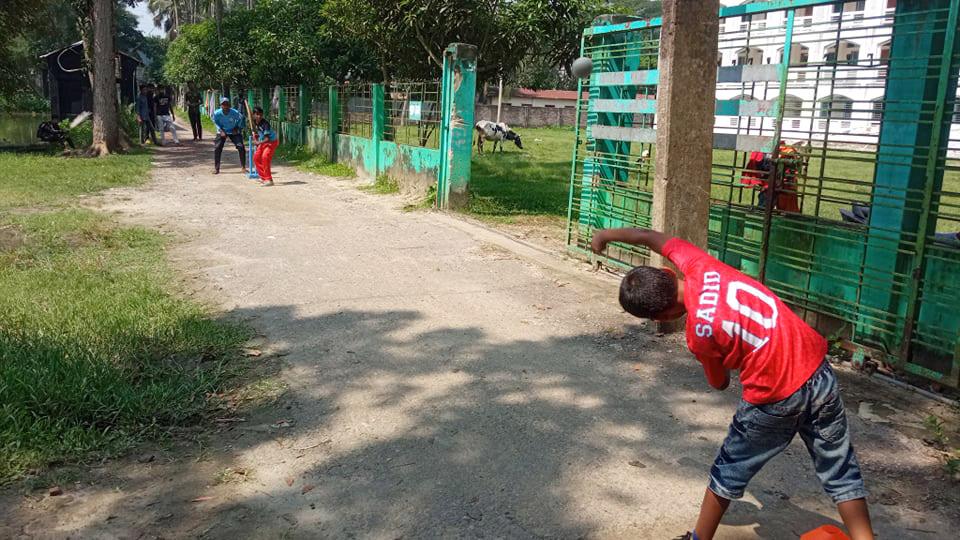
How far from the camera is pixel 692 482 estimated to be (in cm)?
342

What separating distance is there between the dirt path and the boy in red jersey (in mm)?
452

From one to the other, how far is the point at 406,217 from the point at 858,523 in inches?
326

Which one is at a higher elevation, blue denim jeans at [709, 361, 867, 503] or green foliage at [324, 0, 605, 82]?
green foliage at [324, 0, 605, 82]

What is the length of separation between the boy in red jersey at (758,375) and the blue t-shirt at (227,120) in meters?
13.9

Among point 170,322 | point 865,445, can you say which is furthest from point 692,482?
point 170,322

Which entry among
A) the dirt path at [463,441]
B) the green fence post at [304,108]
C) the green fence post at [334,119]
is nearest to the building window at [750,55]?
the dirt path at [463,441]

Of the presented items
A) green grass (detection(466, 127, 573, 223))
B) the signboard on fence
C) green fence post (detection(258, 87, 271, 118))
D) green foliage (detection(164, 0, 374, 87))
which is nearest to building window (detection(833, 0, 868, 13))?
green grass (detection(466, 127, 573, 223))

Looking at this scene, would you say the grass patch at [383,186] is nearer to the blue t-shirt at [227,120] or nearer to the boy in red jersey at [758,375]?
the blue t-shirt at [227,120]

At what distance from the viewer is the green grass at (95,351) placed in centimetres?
357

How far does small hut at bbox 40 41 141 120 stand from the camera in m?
36.2

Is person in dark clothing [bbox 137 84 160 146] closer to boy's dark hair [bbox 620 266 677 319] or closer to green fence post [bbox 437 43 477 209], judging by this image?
green fence post [bbox 437 43 477 209]

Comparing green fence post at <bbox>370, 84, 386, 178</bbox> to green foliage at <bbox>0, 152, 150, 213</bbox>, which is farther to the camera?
green fence post at <bbox>370, 84, 386, 178</bbox>

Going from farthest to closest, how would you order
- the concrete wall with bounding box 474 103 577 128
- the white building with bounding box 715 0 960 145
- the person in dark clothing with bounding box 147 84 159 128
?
the concrete wall with bounding box 474 103 577 128, the person in dark clothing with bounding box 147 84 159 128, the white building with bounding box 715 0 960 145

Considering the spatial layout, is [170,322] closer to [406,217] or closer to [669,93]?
[669,93]
